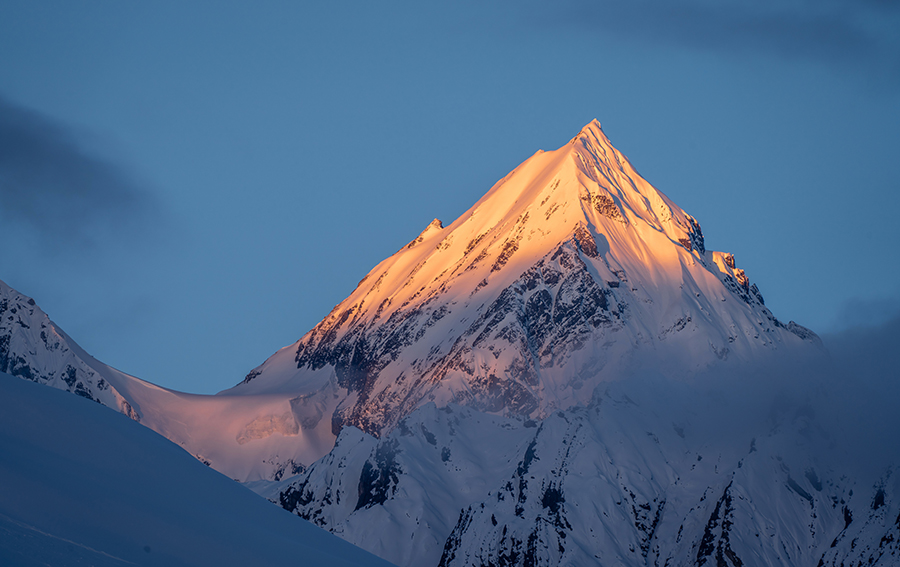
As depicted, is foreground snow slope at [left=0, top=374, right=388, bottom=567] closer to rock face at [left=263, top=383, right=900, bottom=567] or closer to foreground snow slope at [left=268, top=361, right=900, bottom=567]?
rock face at [left=263, top=383, right=900, bottom=567]

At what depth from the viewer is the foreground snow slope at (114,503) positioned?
62.5 feet

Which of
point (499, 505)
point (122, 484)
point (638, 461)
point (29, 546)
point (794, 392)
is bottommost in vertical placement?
point (29, 546)

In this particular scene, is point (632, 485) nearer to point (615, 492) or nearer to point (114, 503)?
point (615, 492)

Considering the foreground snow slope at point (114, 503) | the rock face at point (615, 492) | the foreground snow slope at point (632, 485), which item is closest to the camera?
the foreground snow slope at point (114, 503)

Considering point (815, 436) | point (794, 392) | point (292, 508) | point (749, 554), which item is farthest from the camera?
point (292, 508)

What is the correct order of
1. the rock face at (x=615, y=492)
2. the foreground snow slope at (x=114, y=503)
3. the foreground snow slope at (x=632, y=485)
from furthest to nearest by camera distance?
the foreground snow slope at (x=632, y=485) → the rock face at (x=615, y=492) → the foreground snow slope at (x=114, y=503)

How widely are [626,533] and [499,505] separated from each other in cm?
1821

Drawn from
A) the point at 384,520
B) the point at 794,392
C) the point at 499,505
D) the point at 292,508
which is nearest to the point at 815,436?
the point at 794,392

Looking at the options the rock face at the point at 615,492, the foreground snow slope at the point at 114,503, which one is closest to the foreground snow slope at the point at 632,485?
the rock face at the point at 615,492

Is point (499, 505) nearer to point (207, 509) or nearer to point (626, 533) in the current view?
point (626, 533)

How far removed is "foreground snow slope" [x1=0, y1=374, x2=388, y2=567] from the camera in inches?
750

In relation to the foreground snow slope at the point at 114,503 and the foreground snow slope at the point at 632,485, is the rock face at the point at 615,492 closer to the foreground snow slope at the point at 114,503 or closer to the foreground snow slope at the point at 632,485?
the foreground snow slope at the point at 632,485

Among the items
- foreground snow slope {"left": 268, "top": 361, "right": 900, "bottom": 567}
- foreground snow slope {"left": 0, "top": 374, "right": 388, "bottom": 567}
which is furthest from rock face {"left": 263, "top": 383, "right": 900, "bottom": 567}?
foreground snow slope {"left": 0, "top": 374, "right": 388, "bottom": 567}

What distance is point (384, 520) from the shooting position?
15000 centimetres
